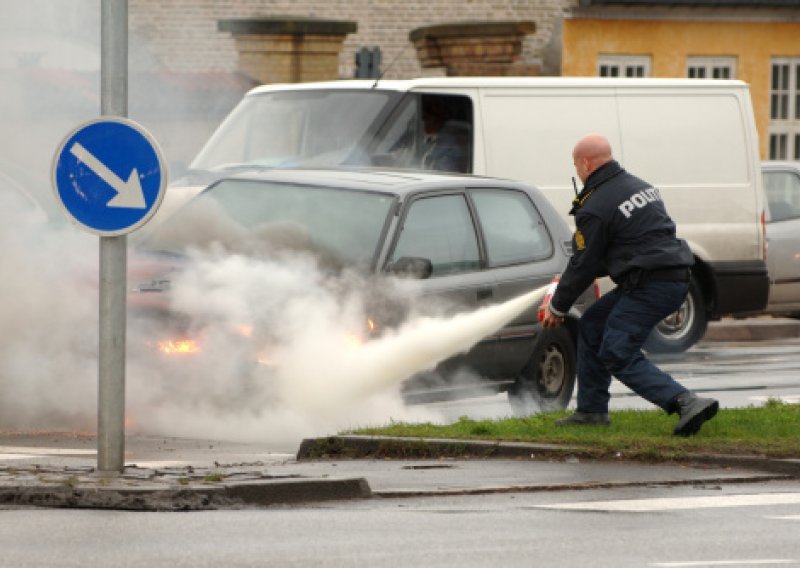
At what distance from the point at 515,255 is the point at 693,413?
10.2 feet

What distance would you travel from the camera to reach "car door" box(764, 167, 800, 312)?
23.2 m

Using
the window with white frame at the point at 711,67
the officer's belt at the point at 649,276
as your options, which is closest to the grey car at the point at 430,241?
the officer's belt at the point at 649,276

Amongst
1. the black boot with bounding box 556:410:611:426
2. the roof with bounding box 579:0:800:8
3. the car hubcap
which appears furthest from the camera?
the roof with bounding box 579:0:800:8

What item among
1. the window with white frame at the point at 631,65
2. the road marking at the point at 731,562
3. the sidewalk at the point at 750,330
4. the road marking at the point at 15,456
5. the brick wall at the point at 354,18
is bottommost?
the sidewalk at the point at 750,330

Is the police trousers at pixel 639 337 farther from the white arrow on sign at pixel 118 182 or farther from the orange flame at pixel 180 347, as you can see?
the white arrow on sign at pixel 118 182

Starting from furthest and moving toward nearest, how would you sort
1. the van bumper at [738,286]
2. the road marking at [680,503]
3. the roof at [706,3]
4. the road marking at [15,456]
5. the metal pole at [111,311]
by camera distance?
the roof at [706,3], the van bumper at [738,286], the road marking at [15,456], the metal pole at [111,311], the road marking at [680,503]

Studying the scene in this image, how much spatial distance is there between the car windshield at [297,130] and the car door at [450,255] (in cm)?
435

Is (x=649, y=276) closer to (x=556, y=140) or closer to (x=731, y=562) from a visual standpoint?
(x=731, y=562)

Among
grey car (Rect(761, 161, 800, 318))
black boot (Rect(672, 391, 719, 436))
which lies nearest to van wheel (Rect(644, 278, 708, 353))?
grey car (Rect(761, 161, 800, 318))

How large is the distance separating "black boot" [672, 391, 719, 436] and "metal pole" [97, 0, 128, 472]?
3299mm

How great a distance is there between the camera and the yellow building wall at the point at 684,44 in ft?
109

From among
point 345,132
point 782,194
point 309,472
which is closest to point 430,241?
point 309,472

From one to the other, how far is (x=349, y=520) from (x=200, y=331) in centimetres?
412

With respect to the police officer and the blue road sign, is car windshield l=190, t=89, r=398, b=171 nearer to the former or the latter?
the police officer
